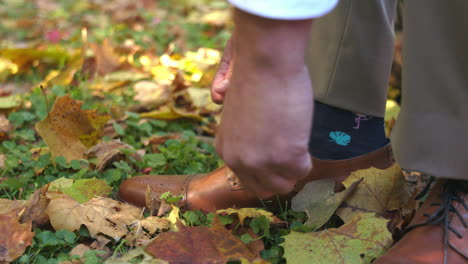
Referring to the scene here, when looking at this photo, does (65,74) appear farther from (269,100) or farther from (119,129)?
(269,100)

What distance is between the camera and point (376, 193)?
1.27 meters

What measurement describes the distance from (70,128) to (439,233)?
3.34 ft

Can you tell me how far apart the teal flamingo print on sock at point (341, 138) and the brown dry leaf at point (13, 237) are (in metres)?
0.70

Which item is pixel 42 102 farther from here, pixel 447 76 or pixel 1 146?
pixel 447 76

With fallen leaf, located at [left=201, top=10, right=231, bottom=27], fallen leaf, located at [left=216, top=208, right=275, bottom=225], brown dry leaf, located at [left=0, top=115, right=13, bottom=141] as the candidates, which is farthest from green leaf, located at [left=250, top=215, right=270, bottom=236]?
fallen leaf, located at [left=201, top=10, right=231, bottom=27]

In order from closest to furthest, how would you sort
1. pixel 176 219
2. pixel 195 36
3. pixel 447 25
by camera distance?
pixel 447 25 < pixel 176 219 < pixel 195 36

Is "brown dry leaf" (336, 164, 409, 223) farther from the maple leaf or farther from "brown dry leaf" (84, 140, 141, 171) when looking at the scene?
"brown dry leaf" (84, 140, 141, 171)

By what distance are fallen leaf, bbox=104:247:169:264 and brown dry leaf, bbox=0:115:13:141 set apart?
81cm

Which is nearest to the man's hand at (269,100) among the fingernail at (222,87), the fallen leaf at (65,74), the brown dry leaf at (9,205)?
the fingernail at (222,87)

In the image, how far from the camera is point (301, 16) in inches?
28.0

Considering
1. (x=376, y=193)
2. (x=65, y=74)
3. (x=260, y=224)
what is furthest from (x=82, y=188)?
(x=65, y=74)

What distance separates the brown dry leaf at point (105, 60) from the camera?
223 centimetres

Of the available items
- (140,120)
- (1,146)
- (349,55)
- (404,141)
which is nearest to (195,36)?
(140,120)

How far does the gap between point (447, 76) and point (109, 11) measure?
278cm
